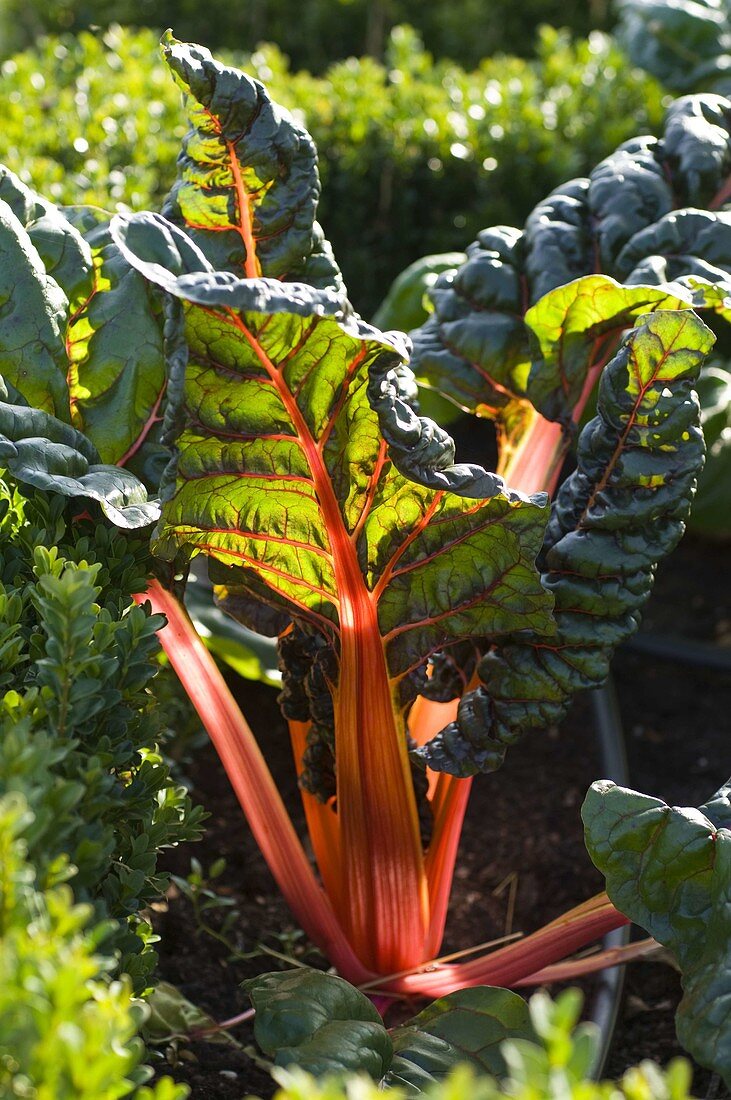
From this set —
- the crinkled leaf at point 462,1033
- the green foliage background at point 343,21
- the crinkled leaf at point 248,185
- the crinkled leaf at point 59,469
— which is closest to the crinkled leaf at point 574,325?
the crinkled leaf at point 248,185

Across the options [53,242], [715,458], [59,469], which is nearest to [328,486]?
[59,469]

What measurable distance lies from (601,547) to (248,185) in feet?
2.21

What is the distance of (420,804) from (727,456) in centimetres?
145

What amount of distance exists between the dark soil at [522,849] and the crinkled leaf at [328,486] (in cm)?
63

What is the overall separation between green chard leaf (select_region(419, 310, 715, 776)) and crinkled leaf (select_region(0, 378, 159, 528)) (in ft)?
1.66

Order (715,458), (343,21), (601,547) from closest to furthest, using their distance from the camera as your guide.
Answer: (601,547)
(715,458)
(343,21)

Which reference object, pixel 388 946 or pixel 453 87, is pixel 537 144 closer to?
pixel 453 87

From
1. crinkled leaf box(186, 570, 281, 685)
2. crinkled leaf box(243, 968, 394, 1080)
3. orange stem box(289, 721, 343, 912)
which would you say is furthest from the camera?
crinkled leaf box(186, 570, 281, 685)

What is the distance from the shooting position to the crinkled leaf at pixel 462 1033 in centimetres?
125

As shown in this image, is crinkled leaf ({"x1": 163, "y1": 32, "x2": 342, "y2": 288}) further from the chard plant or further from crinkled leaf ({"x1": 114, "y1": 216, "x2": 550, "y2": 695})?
crinkled leaf ({"x1": 114, "y1": 216, "x2": 550, "y2": 695})

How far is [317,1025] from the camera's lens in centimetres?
122

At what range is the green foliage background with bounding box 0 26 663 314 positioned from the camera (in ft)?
10.1

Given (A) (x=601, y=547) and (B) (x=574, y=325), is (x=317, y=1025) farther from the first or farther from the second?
(B) (x=574, y=325)

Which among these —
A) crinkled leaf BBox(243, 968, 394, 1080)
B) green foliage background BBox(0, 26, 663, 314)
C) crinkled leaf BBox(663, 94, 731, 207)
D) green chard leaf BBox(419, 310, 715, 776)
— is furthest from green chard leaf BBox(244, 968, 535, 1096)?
green foliage background BBox(0, 26, 663, 314)
